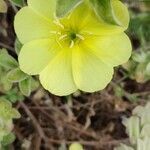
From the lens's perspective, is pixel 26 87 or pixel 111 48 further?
pixel 26 87

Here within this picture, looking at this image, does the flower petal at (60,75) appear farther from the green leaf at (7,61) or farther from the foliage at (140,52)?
the foliage at (140,52)

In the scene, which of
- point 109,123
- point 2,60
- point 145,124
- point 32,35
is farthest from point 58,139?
point 32,35

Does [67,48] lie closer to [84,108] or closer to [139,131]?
[139,131]

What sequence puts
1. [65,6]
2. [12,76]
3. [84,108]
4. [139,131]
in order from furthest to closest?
[84,108] → [139,131] → [12,76] → [65,6]

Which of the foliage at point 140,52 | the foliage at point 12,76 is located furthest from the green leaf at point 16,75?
the foliage at point 140,52

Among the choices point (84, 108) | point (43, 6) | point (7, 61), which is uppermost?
point (43, 6)

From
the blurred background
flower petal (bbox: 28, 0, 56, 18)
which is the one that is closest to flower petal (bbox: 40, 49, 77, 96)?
flower petal (bbox: 28, 0, 56, 18)

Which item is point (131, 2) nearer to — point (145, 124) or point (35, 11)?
point (145, 124)

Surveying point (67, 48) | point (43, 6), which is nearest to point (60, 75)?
point (67, 48)
